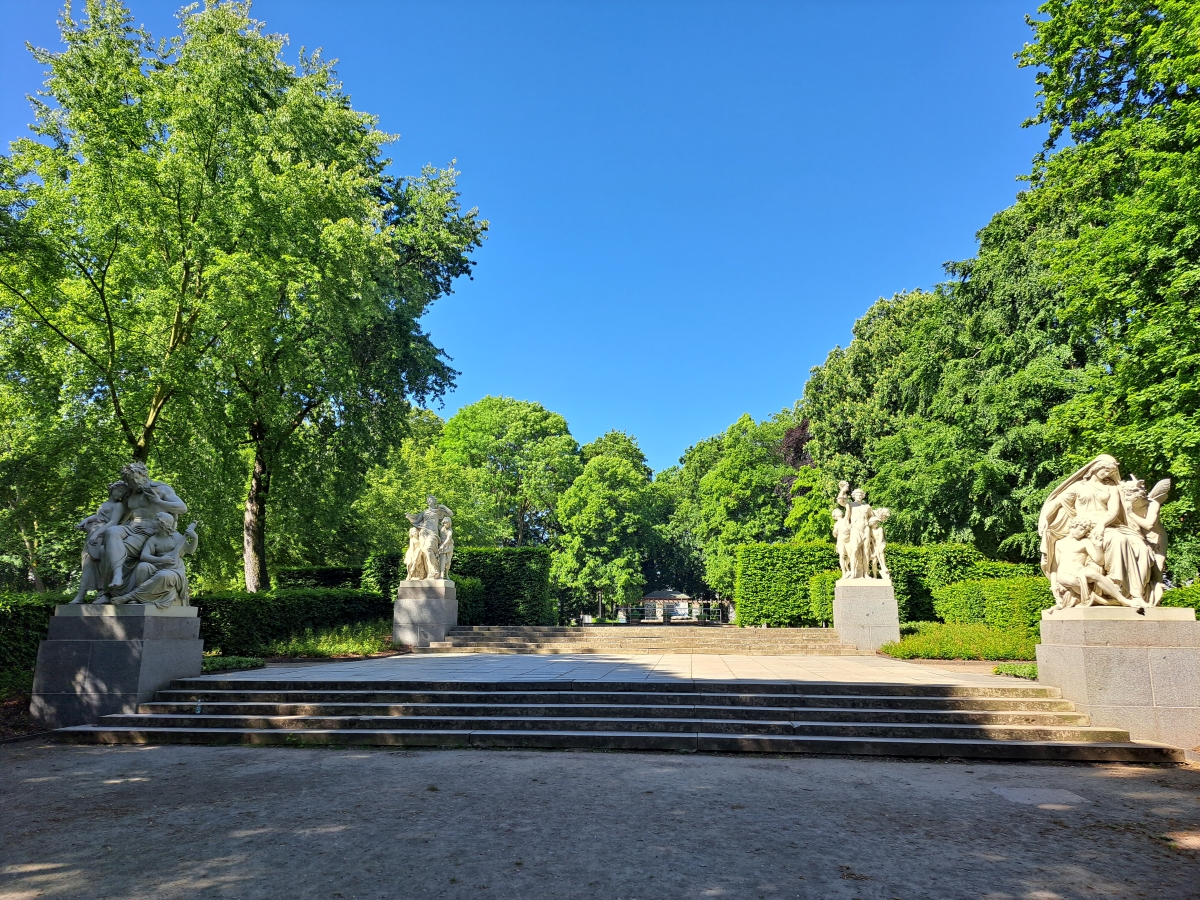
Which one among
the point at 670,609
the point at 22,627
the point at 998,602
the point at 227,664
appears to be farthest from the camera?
the point at 670,609

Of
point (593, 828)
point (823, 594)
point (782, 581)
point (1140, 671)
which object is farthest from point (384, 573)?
point (1140, 671)

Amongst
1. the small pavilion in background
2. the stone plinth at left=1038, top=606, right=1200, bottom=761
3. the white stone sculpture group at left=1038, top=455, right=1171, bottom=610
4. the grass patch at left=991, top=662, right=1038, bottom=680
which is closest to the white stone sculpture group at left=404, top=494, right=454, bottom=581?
the grass patch at left=991, top=662, right=1038, bottom=680

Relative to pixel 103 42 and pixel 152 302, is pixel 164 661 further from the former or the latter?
pixel 103 42

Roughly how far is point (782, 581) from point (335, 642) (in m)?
13.2

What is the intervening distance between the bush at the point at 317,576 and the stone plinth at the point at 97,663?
50.0 ft

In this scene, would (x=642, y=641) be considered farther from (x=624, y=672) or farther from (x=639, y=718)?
(x=639, y=718)

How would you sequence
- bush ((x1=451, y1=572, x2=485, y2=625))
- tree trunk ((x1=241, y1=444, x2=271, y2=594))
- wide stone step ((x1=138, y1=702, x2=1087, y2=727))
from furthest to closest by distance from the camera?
1. bush ((x1=451, y1=572, x2=485, y2=625))
2. tree trunk ((x1=241, y1=444, x2=271, y2=594))
3. wide stone step ((x1=138, y1=702, x2=1087, y2=727))

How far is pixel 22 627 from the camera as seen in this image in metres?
10.1

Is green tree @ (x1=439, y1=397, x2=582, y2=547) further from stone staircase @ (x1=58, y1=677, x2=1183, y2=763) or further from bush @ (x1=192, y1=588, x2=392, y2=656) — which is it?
stone staircase @ (x1=58, y1=677, x2=1183, y2=763)

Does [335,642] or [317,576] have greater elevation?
[317,576]

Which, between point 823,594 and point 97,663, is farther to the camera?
point 823,594

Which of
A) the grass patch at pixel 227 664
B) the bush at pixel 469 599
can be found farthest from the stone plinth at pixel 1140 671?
the bush at pixel 469 599

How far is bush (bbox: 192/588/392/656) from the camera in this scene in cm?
1423

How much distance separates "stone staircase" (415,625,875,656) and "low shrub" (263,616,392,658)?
128 cm
